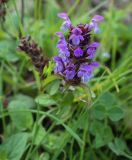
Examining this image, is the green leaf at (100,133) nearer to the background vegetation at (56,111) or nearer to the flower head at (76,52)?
the background vegetation at (56,111)

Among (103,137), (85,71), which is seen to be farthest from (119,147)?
(85,71)

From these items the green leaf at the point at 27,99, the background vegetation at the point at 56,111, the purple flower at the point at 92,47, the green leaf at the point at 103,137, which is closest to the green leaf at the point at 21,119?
the background vegetation at the point at 56,111

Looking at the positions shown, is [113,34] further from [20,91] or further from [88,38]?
[88,38]

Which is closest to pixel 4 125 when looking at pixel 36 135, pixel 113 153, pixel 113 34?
pixel 36 135

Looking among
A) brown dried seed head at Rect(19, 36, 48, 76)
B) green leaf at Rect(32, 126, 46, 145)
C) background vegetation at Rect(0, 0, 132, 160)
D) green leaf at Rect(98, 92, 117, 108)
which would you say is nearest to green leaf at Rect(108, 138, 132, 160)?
background vegetation at Rect(0, 0, 132, 160)

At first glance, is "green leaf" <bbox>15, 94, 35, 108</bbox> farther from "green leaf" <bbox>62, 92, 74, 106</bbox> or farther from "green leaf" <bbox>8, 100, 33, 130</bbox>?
"green leaf" <bbox>62, 92, 74, 106</bbox>

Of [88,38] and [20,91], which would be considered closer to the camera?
[88,38]

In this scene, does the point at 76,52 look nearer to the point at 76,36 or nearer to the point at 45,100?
the point at 76,36
